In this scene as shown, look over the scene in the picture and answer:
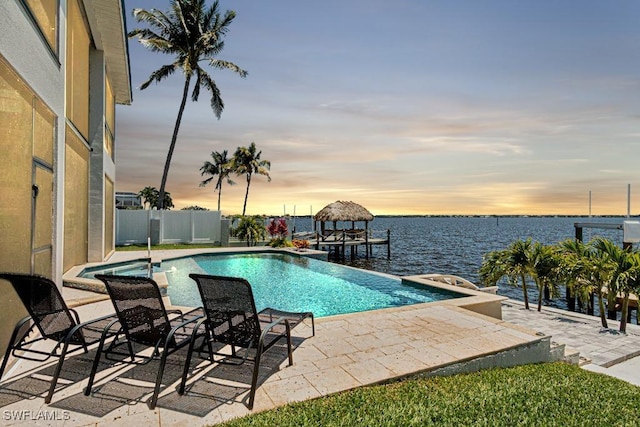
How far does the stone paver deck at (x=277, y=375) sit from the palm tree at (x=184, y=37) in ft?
54.6

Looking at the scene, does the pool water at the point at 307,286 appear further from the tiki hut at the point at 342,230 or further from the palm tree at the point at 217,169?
the palm tree at the point at 217,169

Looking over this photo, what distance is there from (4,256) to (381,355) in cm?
408

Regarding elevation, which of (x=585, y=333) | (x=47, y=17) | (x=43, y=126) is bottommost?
(x=585, y=333)

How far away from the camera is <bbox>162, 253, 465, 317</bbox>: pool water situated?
808cm

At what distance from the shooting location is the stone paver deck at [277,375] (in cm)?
287

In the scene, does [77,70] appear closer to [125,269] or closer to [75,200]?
[75,200]

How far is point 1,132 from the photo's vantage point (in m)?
3.89

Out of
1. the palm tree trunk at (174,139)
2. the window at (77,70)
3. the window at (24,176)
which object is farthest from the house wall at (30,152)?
the palm tree trunk at (174,139)

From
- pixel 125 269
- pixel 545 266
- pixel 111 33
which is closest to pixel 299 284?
pixel 125 269

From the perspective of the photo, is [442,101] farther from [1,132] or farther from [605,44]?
[1,132]

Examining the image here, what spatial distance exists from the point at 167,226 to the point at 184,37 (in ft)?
32.0

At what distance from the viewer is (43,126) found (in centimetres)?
Answer: 502

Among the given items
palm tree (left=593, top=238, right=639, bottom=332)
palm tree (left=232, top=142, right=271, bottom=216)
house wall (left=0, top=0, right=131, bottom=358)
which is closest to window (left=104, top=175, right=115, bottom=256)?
house wall (left=0, top=0, right=131, bottom=358)

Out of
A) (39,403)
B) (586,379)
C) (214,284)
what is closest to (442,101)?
(586,379)
